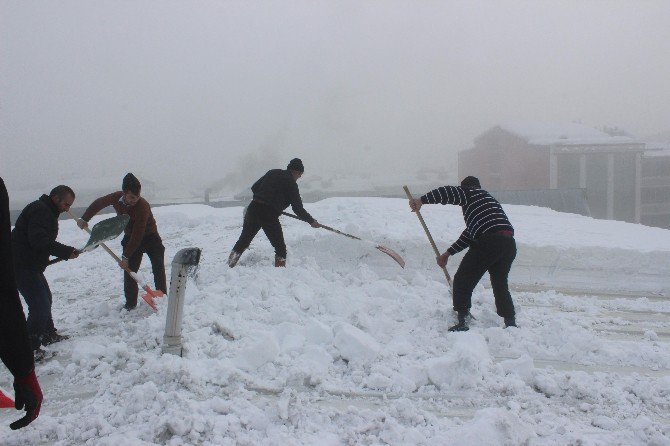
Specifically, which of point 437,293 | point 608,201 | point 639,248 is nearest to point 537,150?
point 608,201

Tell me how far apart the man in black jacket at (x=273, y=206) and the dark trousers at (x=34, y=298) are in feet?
7.30

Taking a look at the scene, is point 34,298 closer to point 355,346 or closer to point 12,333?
point 12,333

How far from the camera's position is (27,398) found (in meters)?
1.62

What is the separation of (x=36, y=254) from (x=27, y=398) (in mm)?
2440

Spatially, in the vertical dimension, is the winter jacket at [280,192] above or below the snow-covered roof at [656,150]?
above

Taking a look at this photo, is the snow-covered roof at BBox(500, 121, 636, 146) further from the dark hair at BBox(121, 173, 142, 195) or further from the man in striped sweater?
the dark hair at BBox(121, 173, 142, 195)

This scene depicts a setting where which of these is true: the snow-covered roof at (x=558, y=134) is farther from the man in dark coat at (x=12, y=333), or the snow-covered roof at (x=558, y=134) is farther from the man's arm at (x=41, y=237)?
the man in dark coat at (x=12, y=333)

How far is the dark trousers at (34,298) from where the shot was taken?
3.57m

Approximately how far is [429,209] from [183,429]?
870 cm

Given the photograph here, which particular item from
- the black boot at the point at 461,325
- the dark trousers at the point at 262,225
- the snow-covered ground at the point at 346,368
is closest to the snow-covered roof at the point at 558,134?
the snow-covered ground at the point at 346,368

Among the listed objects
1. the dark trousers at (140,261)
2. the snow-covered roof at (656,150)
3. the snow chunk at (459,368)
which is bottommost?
the snow-covered roof at (656,150)

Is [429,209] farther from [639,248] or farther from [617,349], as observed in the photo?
[617,349]

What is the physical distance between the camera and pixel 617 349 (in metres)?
3.62

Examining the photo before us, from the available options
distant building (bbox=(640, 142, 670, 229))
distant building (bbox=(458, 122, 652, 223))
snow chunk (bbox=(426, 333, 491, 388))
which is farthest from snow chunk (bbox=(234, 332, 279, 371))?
distant building (bbox=(640, 142, 670, 229))
